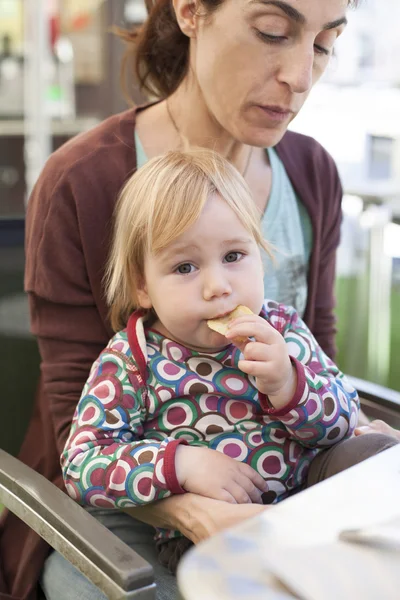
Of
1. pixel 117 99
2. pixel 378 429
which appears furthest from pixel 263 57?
pixel 117 99

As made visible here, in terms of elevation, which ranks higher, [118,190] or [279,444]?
[118,190]

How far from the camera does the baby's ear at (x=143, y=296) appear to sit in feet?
4.12

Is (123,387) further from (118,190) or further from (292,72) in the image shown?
(292,72)

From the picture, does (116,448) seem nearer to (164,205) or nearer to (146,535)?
(146,535)

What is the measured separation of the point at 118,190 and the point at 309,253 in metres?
0.38

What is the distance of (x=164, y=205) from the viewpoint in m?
1.18

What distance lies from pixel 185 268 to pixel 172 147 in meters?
0.38

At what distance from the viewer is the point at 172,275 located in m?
1.18

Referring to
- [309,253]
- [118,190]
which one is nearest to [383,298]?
[309,253]

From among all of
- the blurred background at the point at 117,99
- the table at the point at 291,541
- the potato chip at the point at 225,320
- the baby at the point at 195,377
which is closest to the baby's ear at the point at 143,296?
the baby at the point at 195,377

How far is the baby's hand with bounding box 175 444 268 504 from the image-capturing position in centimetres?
111

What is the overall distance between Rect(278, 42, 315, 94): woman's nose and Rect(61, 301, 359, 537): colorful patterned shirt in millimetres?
407

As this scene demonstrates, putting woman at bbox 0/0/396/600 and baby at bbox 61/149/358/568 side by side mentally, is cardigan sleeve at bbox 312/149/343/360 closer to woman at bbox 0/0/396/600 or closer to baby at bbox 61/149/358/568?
woman at bbox 0/0/396/600

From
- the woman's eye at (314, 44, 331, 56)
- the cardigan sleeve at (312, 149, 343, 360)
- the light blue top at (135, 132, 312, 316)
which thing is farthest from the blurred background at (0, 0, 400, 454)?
the woman's eye at (314, 44, 331, 56)
